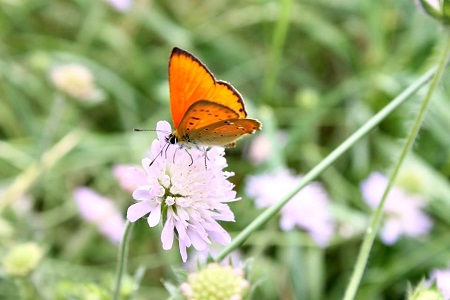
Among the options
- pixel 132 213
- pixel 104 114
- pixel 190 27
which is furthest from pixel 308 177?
pixel 190 27

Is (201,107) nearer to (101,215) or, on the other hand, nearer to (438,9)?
(438,9)

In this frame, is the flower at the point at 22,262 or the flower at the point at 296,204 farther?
the flower at the point at 296,204

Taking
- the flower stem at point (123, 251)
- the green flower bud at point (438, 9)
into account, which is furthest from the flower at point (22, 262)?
the green flower bud at point (438, 9)

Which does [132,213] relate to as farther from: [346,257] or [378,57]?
[378,57]

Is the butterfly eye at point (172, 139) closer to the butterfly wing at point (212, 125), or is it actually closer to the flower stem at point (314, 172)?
the butterfly wing at point (212, 125)

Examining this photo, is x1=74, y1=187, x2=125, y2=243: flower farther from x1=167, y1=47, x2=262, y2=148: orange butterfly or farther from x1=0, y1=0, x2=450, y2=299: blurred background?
x1=167, y1=47, x2=262, y2=148: orange butterfly

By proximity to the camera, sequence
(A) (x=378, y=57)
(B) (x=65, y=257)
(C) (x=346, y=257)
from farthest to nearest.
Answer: (A) (x=378, y=57) → (C) (x=346, y=257) → (B) (x=65, y=257)
